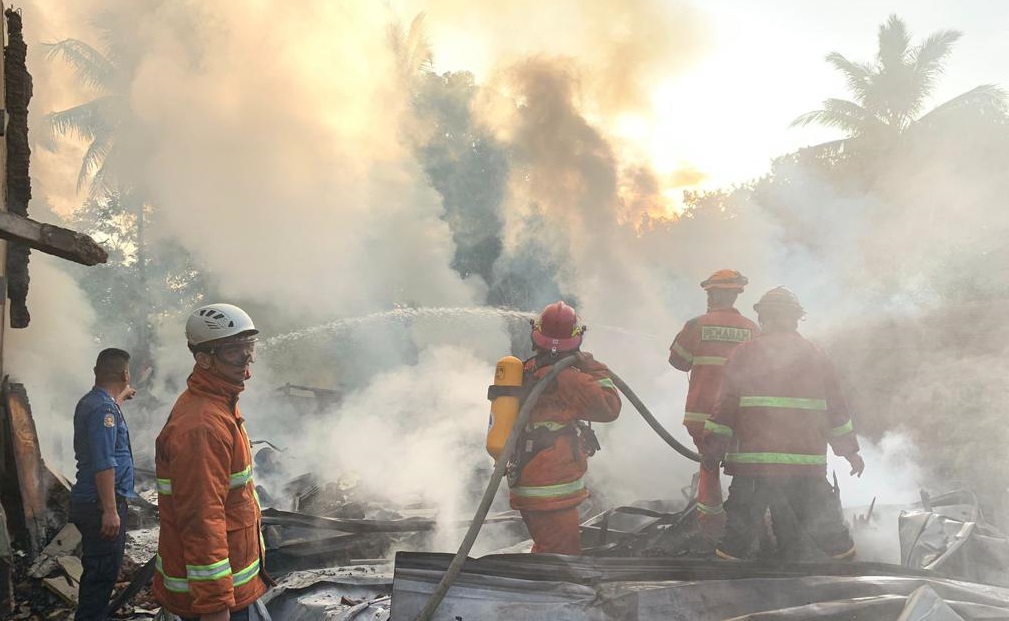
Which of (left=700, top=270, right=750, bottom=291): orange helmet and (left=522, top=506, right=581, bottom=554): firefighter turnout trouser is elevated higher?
(left=700, top=270, right=750, bottom=291): orange helmet

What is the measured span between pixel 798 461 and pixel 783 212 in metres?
12.1

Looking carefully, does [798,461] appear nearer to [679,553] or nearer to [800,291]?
[679,553]

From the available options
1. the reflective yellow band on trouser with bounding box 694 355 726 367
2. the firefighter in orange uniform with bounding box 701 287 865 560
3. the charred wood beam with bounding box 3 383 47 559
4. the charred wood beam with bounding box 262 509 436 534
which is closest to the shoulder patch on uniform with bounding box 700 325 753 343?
the reflective yellow band on trouser with bounding box 694 355 726 367

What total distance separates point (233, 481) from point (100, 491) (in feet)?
6.66

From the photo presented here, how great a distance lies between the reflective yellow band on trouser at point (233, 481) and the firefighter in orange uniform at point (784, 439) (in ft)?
8.25

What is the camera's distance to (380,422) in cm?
895

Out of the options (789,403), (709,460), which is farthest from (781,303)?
(709,460)

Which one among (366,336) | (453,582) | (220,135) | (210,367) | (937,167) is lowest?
(453,582)

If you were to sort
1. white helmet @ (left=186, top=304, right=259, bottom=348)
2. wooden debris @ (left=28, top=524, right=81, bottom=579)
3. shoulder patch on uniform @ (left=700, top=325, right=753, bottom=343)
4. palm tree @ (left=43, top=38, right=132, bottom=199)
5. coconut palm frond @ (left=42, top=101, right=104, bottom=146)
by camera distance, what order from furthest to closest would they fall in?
coconut palm frond @ (left=42, top=101, right=104, bottom=146) → palm tree @ (left=43, top=38, right=132, bottom=199) → wooden debris @ (left=28, top=524, right=81, bottom=579) → shoulder patch on uniform @ (left=700, top=325, right=753, bottom=343) → white helmet @ (left=186, top=304, right=259, bottom=348)

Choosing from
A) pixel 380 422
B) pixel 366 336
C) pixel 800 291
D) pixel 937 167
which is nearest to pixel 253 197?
pixel 366 336

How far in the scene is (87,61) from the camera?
15.8 m

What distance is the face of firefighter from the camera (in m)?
2.59

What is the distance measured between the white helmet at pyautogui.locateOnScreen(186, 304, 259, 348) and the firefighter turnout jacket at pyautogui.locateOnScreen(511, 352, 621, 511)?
1.63 metres

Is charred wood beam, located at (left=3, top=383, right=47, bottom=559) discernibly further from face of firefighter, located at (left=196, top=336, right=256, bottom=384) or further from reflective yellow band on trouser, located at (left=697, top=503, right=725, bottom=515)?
reflective yellow band on trouser, located at (left=697, top=503, right=725, bottom=515)
